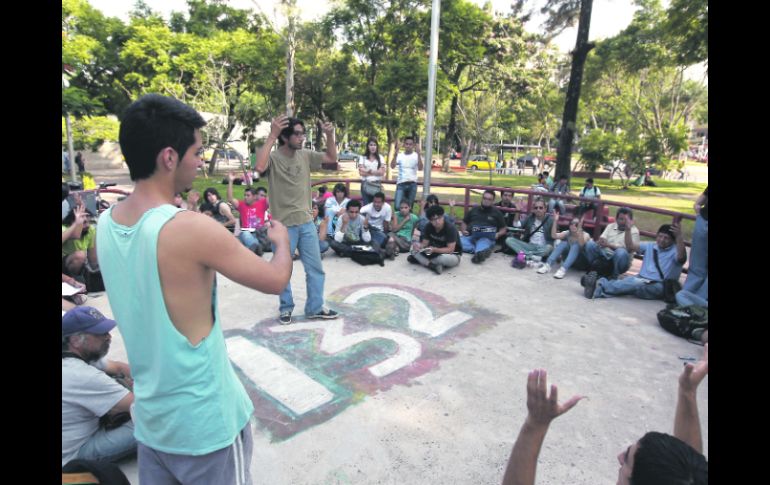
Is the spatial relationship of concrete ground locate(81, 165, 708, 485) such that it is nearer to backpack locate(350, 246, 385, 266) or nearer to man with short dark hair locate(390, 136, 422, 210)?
backpack locate(350, 246, 385, 266)

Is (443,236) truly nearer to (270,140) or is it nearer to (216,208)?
(270,140)

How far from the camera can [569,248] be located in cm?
706

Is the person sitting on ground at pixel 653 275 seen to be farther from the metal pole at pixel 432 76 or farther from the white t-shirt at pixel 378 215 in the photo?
the metal pole at pixel 432 76

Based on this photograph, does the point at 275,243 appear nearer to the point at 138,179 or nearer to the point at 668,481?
the point at 138,179

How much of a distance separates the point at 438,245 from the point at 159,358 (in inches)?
226

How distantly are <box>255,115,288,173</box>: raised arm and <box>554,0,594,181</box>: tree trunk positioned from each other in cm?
956

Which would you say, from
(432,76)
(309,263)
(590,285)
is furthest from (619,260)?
(432,76)

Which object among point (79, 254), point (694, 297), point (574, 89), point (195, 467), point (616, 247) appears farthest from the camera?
point (574, 89)

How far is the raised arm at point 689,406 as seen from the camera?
6.29 ft

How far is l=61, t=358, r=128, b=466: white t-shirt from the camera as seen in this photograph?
243cm

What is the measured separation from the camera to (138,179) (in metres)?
1.39

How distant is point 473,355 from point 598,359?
3.77 feet

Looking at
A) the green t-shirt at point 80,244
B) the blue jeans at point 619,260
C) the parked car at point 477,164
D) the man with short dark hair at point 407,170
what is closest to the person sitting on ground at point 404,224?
the man with short dark hair at point 407,170

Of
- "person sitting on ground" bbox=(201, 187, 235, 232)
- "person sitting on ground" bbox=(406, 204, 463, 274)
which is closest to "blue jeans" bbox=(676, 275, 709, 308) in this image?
"person sitting on ground" bbox=(406, 204, 463, 274)
